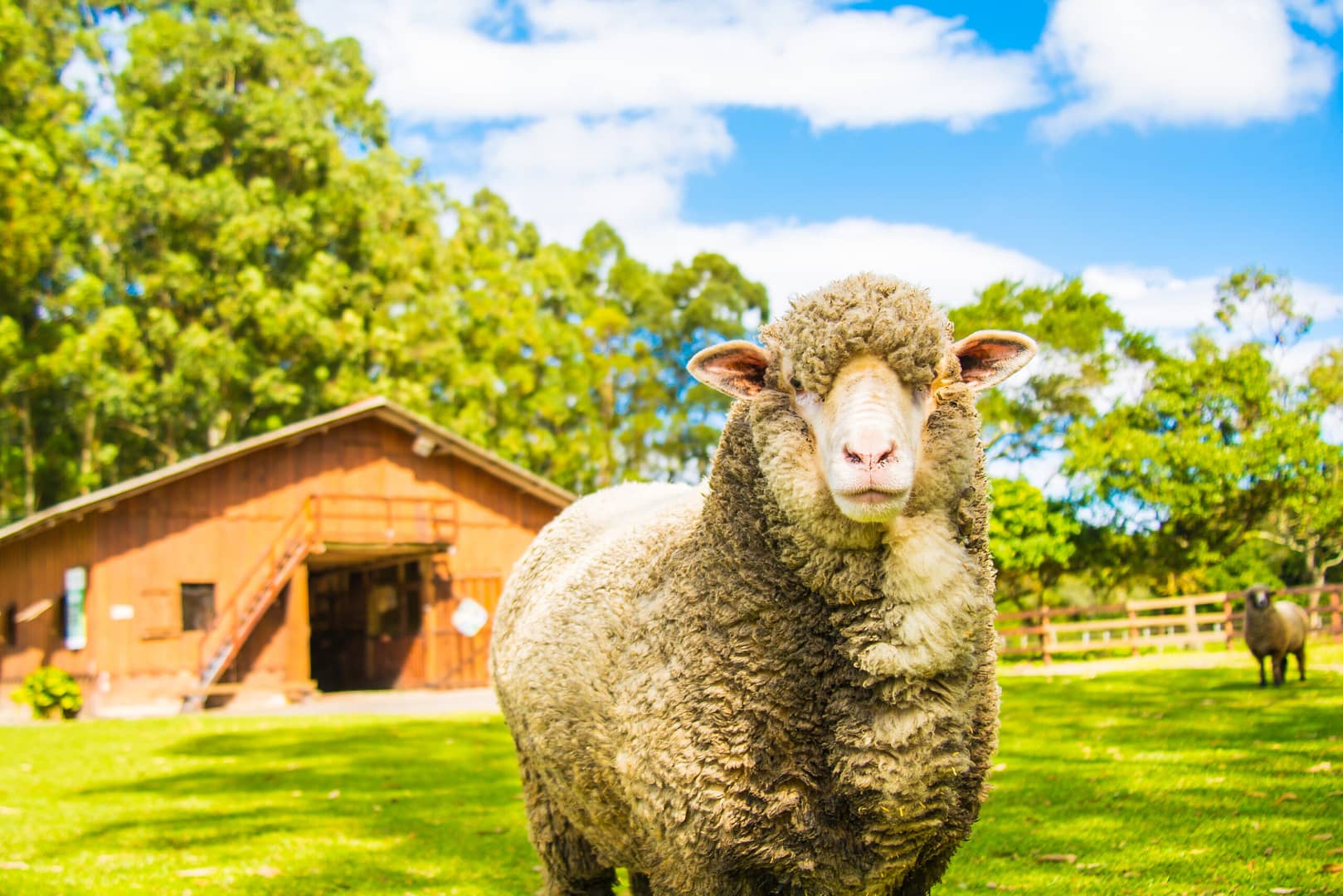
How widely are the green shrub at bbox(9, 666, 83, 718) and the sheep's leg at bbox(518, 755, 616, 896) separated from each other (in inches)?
790

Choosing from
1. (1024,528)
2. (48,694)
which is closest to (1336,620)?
(1024,528)

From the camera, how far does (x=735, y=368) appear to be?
3.33 metres

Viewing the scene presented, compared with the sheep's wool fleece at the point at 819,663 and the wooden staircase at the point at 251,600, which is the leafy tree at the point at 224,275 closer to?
the wooden staircase at the point at 251,600

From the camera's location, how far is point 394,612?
2756 cm

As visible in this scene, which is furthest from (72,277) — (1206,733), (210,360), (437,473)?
(1206,733)

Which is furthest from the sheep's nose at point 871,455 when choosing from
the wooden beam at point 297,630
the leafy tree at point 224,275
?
the leafy tree at point 224,275

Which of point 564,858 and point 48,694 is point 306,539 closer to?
point 48,694

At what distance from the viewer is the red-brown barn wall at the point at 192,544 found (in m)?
21.8

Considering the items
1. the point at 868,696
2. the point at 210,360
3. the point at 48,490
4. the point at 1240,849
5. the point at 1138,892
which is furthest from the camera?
the point at 48,490

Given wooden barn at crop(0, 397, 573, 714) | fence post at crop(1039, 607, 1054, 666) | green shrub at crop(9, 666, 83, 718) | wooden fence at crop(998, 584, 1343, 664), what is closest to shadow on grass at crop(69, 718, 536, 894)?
green shrub at crop(9, 666, 83, 718)

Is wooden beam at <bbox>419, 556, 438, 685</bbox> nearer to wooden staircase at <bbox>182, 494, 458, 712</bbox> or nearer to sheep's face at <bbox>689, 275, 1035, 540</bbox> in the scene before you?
wooden staircase at <bbox>182, 494, 458, 712</bbox>

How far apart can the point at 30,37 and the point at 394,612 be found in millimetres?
21044

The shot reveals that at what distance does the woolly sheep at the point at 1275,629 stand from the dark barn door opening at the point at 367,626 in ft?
60.7

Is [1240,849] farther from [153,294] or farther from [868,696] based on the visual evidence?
[153,294]
